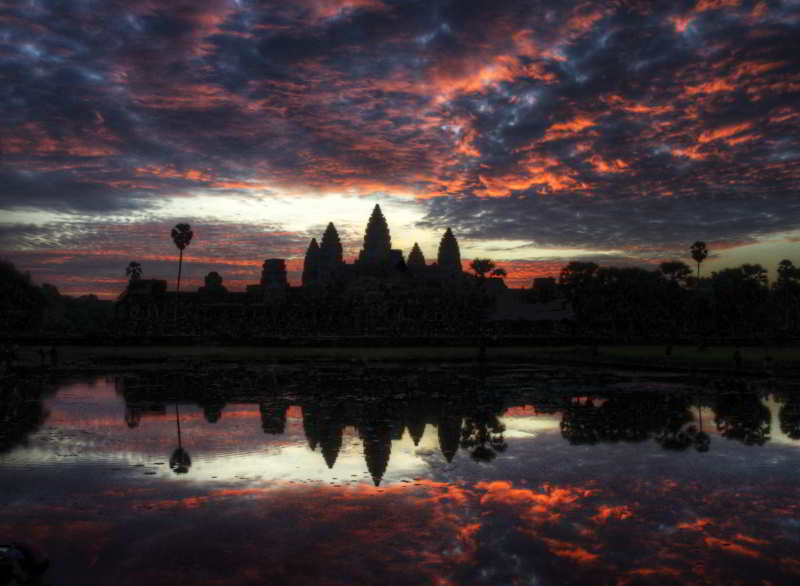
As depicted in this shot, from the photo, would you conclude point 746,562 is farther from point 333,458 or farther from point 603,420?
point 603,420

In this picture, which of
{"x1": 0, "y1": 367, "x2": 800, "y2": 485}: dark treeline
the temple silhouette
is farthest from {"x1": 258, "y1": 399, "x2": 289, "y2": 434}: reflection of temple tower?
the temple silhouette

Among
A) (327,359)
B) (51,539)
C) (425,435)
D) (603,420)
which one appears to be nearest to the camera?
(51,539)

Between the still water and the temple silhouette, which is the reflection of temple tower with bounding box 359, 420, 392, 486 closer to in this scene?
the still water

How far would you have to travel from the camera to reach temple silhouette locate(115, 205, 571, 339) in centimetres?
9150

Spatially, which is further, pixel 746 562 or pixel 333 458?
pixel 333 458

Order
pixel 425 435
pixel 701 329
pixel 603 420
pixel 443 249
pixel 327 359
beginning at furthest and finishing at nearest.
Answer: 1. pixel 443 249
2. pixel 701 329
3. pixel 327 359
4. pixel 603 420
5. pixel 425 435

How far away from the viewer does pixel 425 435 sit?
52.8ft

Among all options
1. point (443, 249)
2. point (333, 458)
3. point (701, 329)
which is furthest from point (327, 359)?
point (443, 249)

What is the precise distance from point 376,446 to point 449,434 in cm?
235

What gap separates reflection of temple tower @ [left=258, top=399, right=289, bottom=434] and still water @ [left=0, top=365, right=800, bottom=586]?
0.14m

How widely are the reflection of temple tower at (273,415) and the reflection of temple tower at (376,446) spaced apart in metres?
2.27

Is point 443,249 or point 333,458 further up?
point 443,249

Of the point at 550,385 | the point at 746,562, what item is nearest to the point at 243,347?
the point at 550,385

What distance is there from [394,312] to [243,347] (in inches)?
1955
